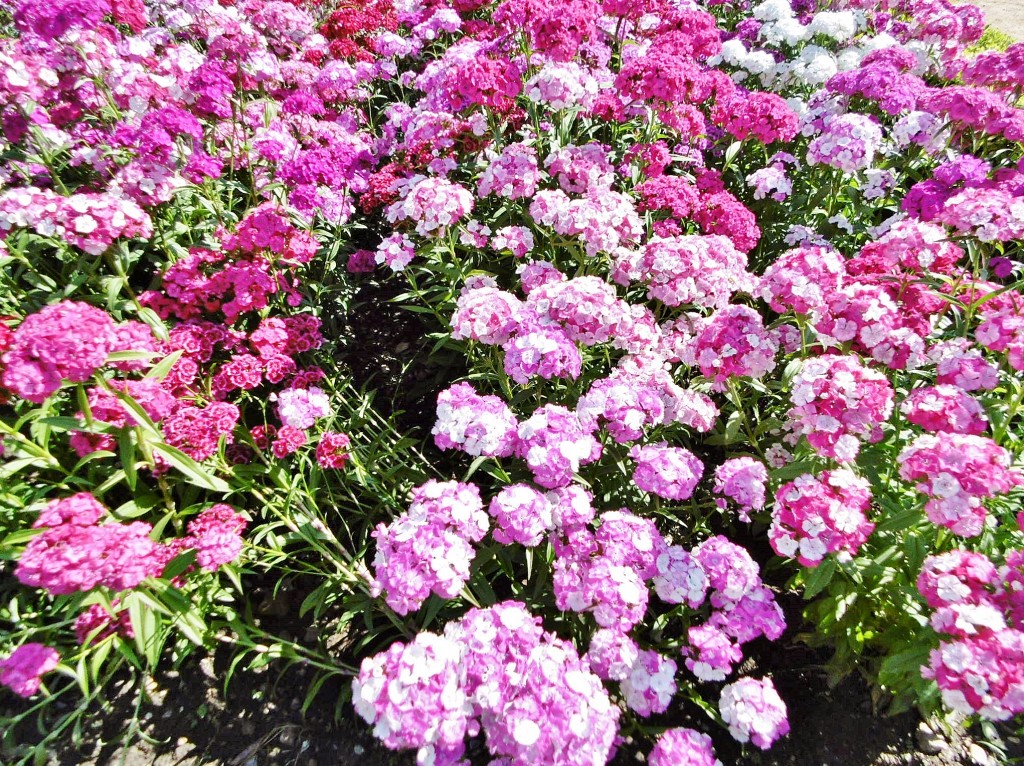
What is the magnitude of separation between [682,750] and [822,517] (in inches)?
37.0

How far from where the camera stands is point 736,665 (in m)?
2.95

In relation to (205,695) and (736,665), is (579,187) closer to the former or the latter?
(736,665)

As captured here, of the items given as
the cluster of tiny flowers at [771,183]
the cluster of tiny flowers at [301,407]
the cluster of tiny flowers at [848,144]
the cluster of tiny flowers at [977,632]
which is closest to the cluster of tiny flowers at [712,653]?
the cluster of tiny flowers at [977,632]

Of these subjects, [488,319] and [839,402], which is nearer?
[839,402]

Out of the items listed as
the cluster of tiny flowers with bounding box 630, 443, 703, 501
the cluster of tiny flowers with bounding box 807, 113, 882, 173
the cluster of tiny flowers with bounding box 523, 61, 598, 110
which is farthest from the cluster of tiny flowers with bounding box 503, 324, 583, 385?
the cluster of tiny flowers with bounding box 807, 113, 882, 173

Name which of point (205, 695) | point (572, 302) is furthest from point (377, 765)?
point (572, 302)

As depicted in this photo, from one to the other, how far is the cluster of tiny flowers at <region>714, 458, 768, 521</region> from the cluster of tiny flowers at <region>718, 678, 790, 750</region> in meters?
0.69

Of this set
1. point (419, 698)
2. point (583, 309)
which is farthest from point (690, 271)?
point (419, 698)

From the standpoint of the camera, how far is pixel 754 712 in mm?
2098

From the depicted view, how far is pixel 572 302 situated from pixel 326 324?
2133 mm

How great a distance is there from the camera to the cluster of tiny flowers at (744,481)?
99.6 inches

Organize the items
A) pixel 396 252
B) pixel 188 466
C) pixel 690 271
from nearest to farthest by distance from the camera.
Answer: pixel 188 466, pixel 690 271, pixel 396 252

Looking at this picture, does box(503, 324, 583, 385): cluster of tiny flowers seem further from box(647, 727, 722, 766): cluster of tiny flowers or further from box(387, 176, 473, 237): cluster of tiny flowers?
box(647, 727, 722, 766): cluster of tiny flowers

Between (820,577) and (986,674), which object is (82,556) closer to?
(820,577)
